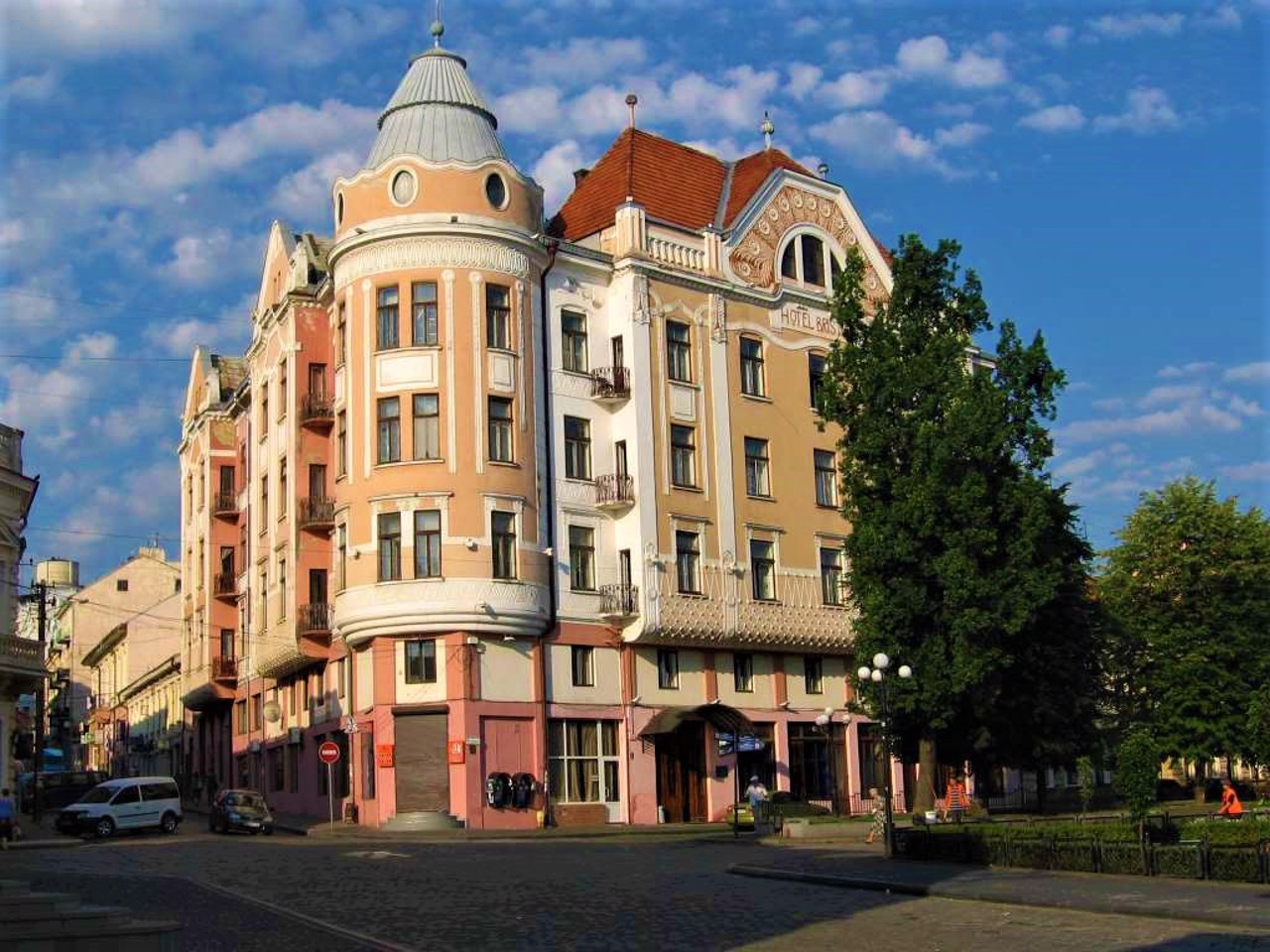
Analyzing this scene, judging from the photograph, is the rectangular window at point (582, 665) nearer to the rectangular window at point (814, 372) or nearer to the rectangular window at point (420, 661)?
the rectangular window at point (420, 661)

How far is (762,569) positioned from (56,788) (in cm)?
3135

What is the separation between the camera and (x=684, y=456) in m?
50.3

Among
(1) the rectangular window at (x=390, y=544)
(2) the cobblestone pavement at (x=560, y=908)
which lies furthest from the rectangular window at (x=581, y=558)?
(2) the cobblestone pavement at (x=560, y=908)

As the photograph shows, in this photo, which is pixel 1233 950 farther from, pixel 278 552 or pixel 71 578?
pixel 71 578

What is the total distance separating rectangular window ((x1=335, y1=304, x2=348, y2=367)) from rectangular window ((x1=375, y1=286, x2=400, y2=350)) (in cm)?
159

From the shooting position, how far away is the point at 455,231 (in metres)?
45.4

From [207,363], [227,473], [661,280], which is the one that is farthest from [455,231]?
[207,363]

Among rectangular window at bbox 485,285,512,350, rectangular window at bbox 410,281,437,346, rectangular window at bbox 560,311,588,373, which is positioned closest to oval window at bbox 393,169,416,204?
rectangular window at bbox 410,281,437,346

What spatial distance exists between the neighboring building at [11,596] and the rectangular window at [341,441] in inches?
373

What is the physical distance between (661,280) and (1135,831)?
28053 millimetres

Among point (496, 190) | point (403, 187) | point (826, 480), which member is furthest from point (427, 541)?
point (826, 480)

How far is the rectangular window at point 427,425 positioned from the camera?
147ft

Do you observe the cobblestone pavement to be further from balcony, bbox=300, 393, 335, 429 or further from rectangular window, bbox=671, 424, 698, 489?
balcony, bbox=300, 393, 335, 429

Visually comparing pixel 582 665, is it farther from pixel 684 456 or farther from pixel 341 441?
pixel 341 441
